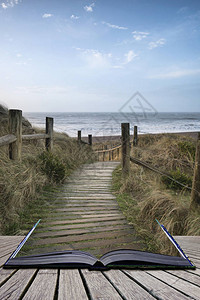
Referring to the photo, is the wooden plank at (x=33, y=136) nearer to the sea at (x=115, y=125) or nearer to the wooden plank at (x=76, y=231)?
the sea at (x=115, y=125)

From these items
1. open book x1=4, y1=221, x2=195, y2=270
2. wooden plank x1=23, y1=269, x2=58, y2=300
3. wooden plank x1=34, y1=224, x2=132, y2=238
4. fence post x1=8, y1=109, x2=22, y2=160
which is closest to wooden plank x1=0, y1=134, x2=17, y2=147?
fence post x1=8, y1=109, x2=22, y2=160

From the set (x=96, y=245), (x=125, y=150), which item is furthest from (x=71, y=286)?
(x=125, y=150)

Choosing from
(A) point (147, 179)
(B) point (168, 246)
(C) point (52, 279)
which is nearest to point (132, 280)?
(C) point (52, 279)

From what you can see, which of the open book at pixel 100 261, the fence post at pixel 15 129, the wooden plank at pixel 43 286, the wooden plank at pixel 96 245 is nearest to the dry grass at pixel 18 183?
the fence post at pixel 15 129

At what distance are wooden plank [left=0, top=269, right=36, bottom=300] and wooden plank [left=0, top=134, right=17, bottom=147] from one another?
3145 millimetres

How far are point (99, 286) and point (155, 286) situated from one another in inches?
9.1

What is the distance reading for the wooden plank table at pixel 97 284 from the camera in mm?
764

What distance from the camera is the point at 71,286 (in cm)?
82

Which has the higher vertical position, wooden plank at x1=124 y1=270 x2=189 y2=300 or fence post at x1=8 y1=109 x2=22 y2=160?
fence post at x1=8 y1=109 x2=22 y2=160

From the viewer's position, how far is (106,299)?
2.45 ft

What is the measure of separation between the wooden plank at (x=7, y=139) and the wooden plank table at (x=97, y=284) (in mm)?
3122

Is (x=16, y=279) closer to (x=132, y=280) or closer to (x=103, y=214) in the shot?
(x=132, y=280)

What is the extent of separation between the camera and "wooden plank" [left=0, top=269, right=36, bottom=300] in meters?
0.75

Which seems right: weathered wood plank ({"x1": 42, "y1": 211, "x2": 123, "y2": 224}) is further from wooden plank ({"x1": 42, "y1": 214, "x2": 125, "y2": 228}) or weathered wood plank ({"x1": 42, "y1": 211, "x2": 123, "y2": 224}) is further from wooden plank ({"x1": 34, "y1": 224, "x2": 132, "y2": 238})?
wooden plank ({"x1": 34, "y1": 224, "x2": 132, "y2": 238})
